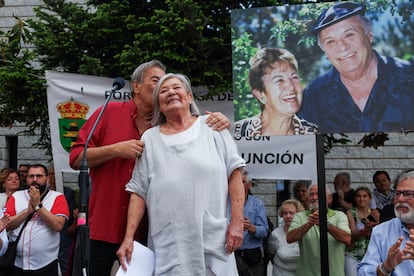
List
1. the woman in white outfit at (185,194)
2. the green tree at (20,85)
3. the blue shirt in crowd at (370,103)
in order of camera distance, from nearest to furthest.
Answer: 1. the woman in white outfit at (185,194)
2. the blue shirt in crowd at (370,103)
3. the green tree at (20,85)

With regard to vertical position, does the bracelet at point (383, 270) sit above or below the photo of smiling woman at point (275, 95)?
below

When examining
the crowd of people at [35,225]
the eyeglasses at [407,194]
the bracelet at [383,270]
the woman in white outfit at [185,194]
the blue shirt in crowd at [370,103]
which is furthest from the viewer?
the crowd of people at [35,225]

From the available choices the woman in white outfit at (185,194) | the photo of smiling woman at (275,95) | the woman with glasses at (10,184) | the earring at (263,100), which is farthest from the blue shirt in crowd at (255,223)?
the woman in white outfit at (185,194)

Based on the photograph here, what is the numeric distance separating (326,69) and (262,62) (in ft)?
1.85

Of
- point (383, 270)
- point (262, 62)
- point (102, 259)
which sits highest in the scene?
point (262, 62)

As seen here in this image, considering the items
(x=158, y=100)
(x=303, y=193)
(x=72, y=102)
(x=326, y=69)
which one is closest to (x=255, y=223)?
(x=303, y=193)

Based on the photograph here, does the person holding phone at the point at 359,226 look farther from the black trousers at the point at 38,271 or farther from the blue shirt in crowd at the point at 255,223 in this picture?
the black trousers at the point at 38,271

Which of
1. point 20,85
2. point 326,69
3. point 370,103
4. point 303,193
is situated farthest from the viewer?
point 20,85

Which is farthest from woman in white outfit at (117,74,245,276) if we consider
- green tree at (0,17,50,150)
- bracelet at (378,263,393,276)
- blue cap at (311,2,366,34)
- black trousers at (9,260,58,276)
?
green tree at (0,17,50,150)

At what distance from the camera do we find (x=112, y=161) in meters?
3.47

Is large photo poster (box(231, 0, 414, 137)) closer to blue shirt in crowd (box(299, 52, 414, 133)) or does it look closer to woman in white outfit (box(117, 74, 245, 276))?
blue shirt in crowd (box(299, 52, 414, 133))

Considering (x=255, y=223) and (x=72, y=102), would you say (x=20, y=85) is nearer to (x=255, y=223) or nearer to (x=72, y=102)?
(x=72, y=102)

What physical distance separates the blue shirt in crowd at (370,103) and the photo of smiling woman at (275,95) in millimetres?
88

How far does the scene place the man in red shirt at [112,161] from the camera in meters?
3.42
